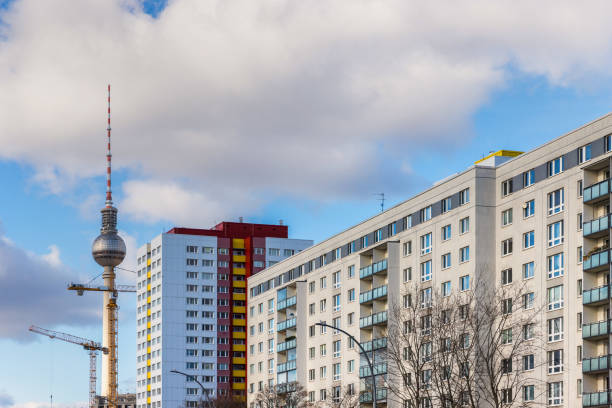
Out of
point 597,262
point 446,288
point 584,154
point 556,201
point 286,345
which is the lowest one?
point 286,345

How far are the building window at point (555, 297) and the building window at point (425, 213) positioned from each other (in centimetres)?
1800

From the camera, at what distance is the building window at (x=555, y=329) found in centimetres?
7419

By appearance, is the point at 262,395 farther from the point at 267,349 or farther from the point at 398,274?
the point at 398,274

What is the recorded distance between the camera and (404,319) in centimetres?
9025

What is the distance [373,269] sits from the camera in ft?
325

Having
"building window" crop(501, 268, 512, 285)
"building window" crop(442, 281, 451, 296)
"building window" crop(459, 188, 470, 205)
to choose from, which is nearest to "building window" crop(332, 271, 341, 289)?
"building window" crop(442, 281, 451, 296)

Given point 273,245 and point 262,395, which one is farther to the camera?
point 273,245

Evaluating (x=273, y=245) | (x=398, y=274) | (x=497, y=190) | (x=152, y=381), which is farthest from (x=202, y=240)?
(x=497, y=190)

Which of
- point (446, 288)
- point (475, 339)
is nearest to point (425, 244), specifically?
point (446, 288)

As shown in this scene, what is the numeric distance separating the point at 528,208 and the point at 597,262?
1040cm

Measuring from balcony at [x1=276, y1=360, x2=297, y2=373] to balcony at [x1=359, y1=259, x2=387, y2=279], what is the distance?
19173 millimetres

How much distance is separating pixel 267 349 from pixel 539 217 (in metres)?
57.0

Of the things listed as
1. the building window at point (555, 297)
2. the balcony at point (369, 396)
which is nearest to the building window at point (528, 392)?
the building window at point (555, 297)

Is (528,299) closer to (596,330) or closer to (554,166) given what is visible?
(596,330)
